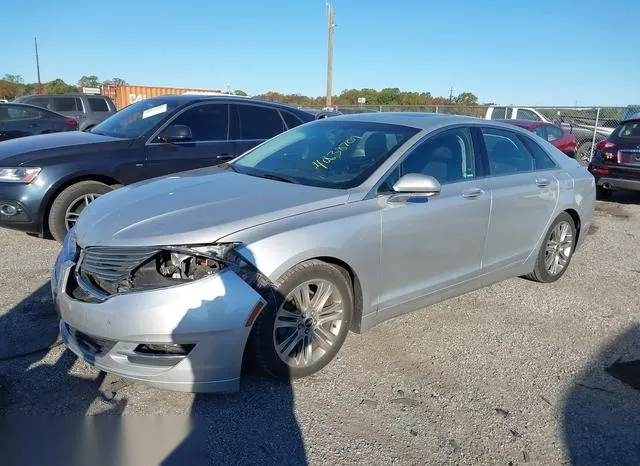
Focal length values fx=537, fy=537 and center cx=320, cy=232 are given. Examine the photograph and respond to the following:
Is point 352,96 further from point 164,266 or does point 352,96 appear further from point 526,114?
point 164,266

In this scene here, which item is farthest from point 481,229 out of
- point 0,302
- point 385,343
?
point 0,302

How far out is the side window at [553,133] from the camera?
44.3 ft

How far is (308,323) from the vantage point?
325 centimetres

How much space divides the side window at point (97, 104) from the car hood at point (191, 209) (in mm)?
14202

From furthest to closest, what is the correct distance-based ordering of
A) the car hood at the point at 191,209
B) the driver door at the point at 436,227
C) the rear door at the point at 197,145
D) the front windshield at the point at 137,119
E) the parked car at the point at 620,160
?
the parked car at the point at 620,160 → the front windshield at the point at 137,119 → the rear door at the point at 197,145 → the driver door at the point at 436,227 → the car hood at the point at 191,209

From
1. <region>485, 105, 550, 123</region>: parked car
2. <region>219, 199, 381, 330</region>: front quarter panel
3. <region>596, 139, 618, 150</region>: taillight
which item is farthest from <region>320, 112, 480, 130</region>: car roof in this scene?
<region>485, 105, 550, 123</region>: parked car

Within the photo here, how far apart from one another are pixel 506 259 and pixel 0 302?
4122 millimetres

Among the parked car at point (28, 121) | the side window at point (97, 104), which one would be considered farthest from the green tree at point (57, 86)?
the parked car at point (28, 121)

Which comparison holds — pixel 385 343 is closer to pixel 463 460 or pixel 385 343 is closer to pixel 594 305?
pixel 463 460

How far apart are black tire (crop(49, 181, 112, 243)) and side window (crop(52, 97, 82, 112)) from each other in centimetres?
1204

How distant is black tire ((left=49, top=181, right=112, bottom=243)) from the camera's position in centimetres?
546

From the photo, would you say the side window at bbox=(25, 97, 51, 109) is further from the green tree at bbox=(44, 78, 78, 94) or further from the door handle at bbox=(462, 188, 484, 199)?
the green tree at bbox=(44, 78, 78, 94)

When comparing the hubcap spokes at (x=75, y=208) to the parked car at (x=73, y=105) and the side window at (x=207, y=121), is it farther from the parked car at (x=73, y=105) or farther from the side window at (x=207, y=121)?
the parked car at (x=73, y=105)

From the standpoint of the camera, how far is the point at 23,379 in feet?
10.4
